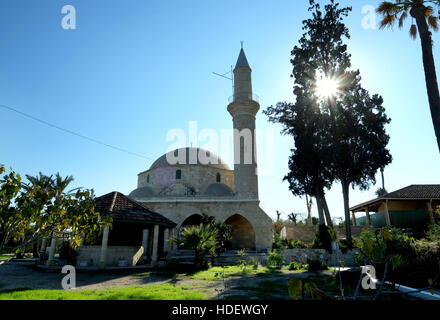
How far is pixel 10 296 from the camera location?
6.51 m

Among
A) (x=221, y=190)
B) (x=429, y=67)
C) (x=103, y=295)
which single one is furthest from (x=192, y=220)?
(x=429, y=67)

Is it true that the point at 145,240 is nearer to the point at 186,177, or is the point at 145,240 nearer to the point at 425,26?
the point at 186,177

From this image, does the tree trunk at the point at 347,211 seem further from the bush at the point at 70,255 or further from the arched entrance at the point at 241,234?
the bush at the point at 70,255

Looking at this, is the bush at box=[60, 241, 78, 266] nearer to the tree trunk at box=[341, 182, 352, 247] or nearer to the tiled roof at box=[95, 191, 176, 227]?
the tiled roof at box=[95, 191, 176, 227]

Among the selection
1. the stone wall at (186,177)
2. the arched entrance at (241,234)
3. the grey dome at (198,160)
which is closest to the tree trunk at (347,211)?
the arched entrance at (241,234)

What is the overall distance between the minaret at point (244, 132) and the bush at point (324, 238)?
27.4ft

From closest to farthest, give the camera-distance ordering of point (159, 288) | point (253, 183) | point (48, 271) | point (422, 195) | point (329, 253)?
point (159, 288)
point (48, 271)
point (329, 253)
point (422, 195)
point (253, 183)

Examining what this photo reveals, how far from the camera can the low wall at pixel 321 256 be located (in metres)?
16.1

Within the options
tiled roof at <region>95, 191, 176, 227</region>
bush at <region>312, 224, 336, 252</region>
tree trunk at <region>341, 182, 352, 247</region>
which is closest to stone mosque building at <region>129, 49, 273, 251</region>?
bush at <region>312, 224, 336, 252</region>

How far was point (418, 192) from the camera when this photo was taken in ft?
77.2

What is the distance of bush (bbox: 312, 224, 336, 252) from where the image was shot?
17.0m
